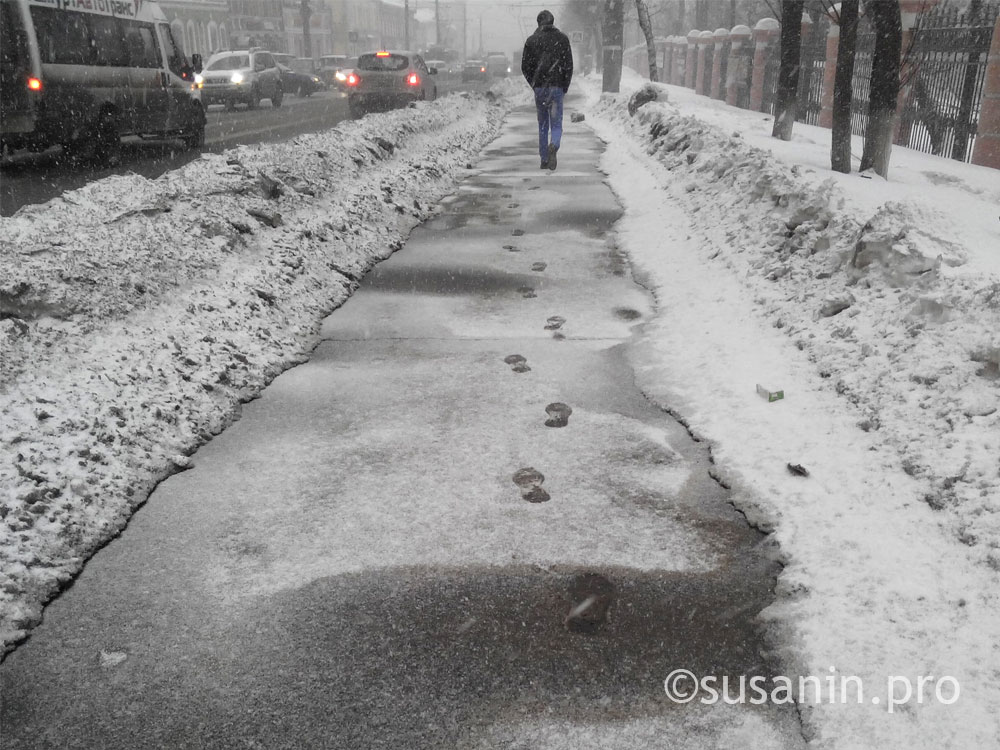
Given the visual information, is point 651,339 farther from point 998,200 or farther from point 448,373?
point 998,200

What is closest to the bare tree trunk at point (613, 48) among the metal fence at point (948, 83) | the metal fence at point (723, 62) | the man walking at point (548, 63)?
the metal fence at point (723, 62)

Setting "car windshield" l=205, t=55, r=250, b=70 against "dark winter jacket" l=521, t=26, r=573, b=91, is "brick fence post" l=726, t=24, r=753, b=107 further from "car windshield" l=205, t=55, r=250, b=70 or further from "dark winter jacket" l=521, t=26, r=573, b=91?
"car windshield" l=205, t=55, r=250, b=70

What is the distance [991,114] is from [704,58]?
19153mm

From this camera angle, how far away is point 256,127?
54.6 ft

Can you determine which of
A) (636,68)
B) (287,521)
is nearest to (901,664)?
(287,521)

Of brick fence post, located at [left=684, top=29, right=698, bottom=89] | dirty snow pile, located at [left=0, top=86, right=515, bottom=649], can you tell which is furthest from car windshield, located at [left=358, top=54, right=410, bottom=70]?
brick fence post, located at [left=684, top=29, right=698, bottom=89]

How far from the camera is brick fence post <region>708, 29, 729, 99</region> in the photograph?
922 inches

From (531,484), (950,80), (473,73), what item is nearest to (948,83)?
(950,80)

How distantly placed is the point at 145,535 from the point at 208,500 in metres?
0.27

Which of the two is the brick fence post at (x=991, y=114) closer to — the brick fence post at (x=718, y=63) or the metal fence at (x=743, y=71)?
the metal fence at (x=743, y=71)

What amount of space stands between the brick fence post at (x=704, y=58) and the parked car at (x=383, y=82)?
11.3m

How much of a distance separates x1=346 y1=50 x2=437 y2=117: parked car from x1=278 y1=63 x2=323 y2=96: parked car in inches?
391

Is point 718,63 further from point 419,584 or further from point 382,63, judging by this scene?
point 419,584

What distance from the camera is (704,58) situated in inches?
1050
